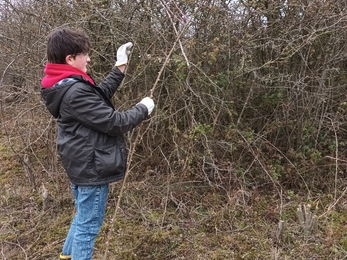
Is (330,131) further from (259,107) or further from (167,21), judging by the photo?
(167,21)

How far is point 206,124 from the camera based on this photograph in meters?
3.71

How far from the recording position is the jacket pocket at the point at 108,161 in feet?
6.68

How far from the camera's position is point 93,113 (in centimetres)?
194

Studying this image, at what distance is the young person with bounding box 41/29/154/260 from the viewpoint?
1960 mm

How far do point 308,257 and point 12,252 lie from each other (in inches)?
91.2

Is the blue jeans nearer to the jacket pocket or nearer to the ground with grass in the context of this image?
the jacket pocket

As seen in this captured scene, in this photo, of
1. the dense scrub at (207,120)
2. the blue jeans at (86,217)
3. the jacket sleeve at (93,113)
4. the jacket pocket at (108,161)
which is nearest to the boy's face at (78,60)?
the jacket sleeve at (93,113)

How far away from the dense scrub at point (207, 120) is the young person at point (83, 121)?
1037mm

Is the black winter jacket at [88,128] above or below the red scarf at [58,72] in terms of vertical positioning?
below

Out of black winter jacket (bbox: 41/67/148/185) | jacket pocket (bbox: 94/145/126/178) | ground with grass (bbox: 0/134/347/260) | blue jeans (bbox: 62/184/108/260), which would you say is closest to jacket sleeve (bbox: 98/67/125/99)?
black winter jacket (bbox: 41/67/148/185)

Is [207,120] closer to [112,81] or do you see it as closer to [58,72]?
[112,81]

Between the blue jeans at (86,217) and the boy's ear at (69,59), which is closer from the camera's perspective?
the boy's ear at (69,59)

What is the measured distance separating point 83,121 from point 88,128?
66 millimetres

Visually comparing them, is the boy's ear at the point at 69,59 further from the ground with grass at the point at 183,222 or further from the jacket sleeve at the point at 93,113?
the ground with grass at the point at 183,222
